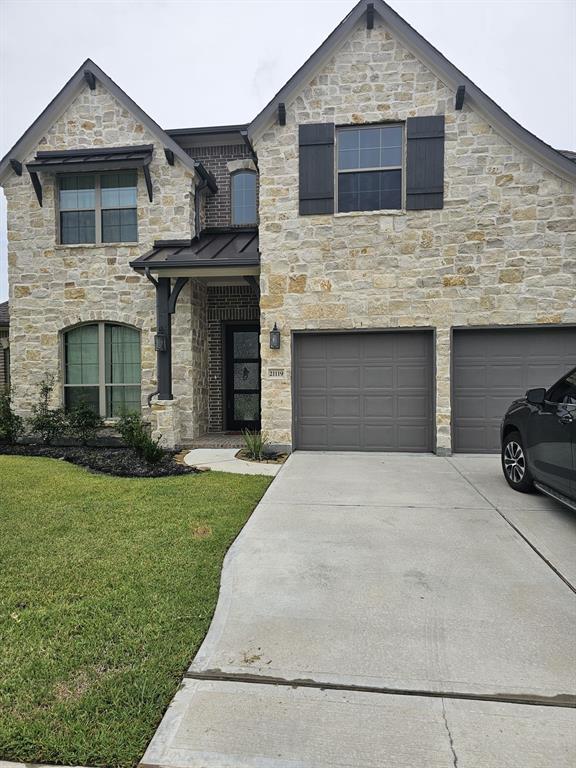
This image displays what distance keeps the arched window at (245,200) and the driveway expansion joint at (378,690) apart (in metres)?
10.8

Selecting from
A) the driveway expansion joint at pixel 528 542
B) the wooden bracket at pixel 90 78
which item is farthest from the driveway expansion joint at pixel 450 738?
the wooden bracket at pixel 90 78

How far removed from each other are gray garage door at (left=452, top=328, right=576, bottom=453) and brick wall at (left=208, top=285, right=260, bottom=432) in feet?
16.7

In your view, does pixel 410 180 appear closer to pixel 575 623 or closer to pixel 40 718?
pixel 575 623

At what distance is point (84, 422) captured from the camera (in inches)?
400

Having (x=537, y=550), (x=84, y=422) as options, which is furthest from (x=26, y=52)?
(x=537, y=550)

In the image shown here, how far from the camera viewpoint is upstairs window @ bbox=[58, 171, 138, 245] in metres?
10.7

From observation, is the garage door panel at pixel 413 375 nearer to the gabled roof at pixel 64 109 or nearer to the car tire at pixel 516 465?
the car tire at pixel 516 465

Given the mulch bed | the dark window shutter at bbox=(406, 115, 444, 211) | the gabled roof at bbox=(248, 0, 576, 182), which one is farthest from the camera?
the dark window shutter at bbox=(406, 115, 444, 211)

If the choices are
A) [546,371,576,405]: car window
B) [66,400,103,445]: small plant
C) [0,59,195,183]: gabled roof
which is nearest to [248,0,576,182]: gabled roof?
[0,59,195,183]: gabled roof

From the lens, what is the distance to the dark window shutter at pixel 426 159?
28.2ft

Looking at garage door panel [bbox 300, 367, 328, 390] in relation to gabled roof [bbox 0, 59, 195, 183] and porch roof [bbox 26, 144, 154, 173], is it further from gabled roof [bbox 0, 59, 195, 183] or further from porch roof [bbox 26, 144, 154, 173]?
porch roof [bbox 26, 144, 154, 173]

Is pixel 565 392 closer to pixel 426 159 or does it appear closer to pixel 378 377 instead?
pixel 378 377

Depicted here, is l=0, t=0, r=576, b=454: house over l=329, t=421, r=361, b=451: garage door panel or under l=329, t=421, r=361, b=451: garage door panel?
over

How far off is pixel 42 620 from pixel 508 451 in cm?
572
